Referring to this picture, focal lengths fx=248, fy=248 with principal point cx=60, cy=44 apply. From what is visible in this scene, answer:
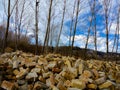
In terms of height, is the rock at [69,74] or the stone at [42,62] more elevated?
the stone at [42,62]

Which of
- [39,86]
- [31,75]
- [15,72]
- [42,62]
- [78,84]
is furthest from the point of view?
[42,62]

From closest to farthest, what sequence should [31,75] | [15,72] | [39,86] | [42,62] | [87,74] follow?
[39,86] < [87,74] < [31,75] < [15,72] < [42,62]

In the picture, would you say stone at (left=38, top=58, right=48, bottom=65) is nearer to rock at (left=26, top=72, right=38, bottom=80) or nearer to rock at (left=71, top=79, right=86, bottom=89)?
rock at (left=26, top=72, right=38, bottom=80)

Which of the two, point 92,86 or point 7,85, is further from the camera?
point 7,85

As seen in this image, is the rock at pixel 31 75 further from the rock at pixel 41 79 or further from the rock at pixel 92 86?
the rock at pixel 92 86

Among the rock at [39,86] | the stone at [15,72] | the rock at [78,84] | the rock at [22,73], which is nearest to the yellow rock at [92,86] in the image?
the rock at [78,84]

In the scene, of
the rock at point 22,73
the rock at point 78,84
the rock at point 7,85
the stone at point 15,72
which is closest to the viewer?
the rock at point 78,84

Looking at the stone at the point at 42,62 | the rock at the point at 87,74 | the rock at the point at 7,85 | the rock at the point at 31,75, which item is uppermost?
the stone at the point at 42,62

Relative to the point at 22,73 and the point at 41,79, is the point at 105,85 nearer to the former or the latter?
the point at 41,79

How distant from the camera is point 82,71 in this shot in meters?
5.48

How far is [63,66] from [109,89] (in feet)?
4.56

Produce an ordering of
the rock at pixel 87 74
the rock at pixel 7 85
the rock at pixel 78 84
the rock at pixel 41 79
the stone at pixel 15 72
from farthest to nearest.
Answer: the stone at pixel 15 72, the rock at pixel 41 79, the rock at pixel 87 74, the rock at pixel 7 85, the rock at pixel 78 84

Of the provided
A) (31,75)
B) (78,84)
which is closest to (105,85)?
(78,84)

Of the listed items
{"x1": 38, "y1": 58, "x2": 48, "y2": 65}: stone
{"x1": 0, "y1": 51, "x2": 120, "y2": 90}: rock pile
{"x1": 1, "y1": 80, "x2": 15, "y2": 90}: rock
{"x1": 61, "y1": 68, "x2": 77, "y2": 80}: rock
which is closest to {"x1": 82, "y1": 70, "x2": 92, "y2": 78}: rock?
{"x1": 0, "y1": 51, "x2": 120, "y2": 90}: rock pile
